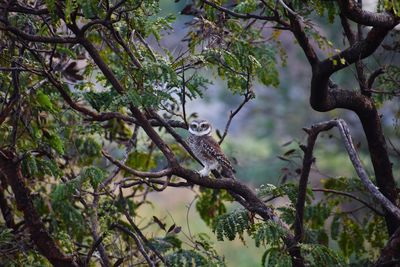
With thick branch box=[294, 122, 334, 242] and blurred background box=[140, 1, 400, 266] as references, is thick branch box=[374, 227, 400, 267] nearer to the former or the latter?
thick branch box=[294, 122, 334, 242]

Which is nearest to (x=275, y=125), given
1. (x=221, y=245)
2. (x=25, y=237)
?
(x=221, y=245)

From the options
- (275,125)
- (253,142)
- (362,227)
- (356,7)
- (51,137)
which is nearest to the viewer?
(356,7)

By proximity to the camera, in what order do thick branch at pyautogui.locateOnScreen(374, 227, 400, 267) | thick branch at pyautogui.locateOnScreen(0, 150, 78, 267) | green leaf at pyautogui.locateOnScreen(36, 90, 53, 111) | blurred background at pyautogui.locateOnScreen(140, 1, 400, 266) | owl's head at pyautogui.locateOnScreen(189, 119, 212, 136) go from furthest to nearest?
blurred background at pyautogui.locateOnScreen(140, 1, 400, 266)
owl's head at pyautogui.locateOnScreen(189, 119, 212, 136)
thick branch at pyautogui.locateOnScreen(0, 150, 78, 267)
green leaf at pyautogui.locateOnScreen(36, 90, 53, 111)
thick branch at pyautogui.locateOnScreen(374, 227, 400, 267)

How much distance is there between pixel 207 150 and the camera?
5.20m

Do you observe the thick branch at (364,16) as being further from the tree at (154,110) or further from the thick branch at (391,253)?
the thick branch at (391,253)

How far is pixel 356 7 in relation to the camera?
3631 millimetres

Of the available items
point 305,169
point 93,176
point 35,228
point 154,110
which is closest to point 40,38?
point 93,176

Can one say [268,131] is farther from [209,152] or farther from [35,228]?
[35,228]

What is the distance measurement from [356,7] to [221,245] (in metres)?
10.5

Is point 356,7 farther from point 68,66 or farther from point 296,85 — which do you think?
point 296,85

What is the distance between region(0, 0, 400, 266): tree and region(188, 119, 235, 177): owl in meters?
0.12

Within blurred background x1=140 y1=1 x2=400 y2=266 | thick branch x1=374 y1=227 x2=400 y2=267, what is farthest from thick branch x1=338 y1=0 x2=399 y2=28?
blurred background x1=140 y1=1 x2=400 y2=266

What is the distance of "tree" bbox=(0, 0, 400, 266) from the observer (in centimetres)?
370

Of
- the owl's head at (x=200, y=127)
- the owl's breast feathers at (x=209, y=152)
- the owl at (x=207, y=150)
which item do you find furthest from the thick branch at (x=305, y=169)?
the owl's head at (x=200, y=127)
